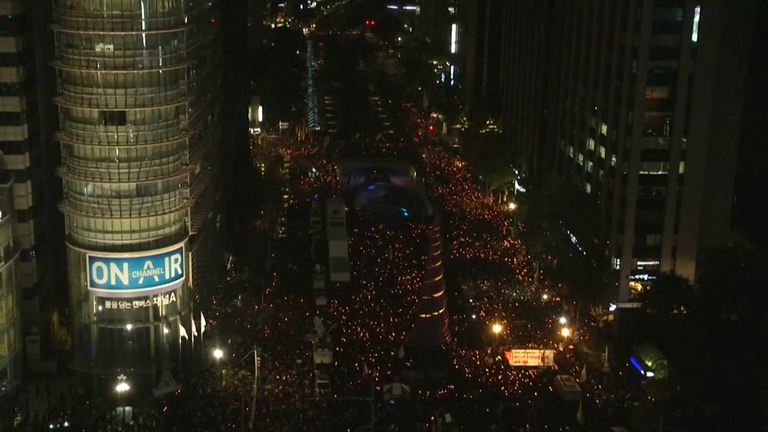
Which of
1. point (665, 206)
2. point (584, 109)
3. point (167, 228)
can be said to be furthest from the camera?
point (584, 109)

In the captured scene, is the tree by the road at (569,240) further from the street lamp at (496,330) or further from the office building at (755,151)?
the office building at (755,151)

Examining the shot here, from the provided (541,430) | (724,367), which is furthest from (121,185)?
(724,367)

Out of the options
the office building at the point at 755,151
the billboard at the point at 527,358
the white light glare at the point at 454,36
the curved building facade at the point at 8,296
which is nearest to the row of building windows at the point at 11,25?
the curved building facade at the point at 8,296

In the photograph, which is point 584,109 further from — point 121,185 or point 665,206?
point 121,185

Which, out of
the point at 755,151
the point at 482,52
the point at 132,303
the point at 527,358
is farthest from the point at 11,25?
→ the point at 482,52

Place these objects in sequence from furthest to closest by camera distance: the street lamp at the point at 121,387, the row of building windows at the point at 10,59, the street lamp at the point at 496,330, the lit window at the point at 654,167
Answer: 1. the lit window at the point at 654,167
2. the street lamp at the point at 496,330
3. the row of building windows at the point at 10,59
4. the street lamp at the point at 121,387
